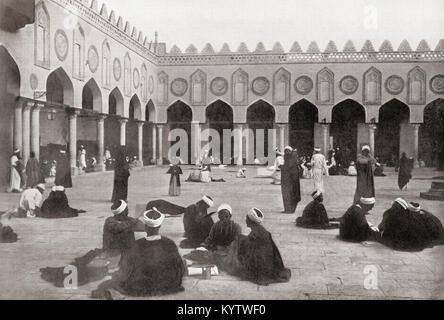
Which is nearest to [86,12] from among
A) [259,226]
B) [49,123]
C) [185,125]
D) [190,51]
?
[49,123]

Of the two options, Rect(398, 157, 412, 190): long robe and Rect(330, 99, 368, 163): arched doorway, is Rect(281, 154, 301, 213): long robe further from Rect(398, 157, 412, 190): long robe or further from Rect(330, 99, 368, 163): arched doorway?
Rect(330, 99, 368, 163): arched doorway

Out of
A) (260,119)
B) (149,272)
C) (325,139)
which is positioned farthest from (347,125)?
(149,272)

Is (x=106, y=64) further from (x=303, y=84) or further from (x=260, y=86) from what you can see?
(x=303, y=84)

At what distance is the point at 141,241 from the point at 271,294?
133cm

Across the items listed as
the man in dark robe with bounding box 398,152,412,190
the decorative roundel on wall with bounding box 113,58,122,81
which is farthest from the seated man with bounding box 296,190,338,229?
the decorative roundel on wall with bounding box 113,58,122,81

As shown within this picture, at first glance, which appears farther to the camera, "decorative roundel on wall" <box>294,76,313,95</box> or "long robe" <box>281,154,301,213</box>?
"decorative roundel on wall" <box>294,76,313,95</box>

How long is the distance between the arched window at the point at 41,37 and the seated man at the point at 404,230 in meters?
10.5

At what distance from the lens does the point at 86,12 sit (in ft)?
53.9

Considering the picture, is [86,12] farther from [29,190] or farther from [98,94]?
[29,190]

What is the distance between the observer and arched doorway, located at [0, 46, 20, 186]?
1217cm

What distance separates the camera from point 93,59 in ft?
56.2

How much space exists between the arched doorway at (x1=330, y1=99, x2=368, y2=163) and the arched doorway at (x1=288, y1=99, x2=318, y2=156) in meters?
1.11

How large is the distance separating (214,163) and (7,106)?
43.6 ft

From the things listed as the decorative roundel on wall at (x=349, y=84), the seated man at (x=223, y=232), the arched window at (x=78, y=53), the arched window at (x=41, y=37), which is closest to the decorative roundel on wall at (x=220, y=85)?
the decorative roundel on wall at (x=349, y=84)
